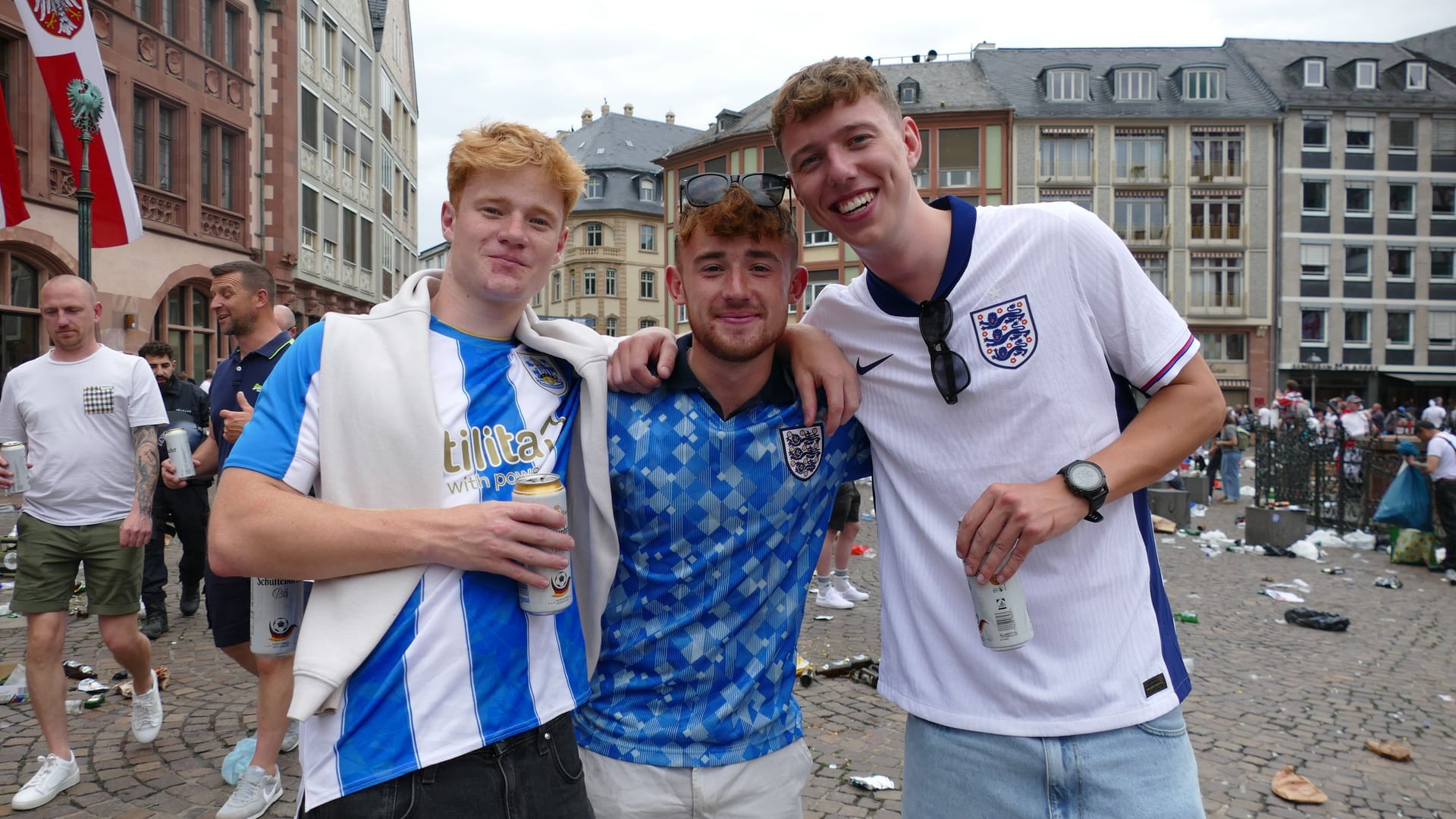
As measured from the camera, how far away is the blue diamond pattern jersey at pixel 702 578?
235 cm

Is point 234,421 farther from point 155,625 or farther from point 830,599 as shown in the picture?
point 830,599

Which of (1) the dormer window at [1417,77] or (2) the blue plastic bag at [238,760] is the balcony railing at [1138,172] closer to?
(1) the dormer window at [1417,77]

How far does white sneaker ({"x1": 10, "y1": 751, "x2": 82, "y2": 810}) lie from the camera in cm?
413

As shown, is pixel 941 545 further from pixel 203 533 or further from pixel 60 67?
pixel 60 67

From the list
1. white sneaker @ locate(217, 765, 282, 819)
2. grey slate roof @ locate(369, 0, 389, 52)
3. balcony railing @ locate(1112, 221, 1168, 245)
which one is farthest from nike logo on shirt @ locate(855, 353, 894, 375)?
balcony railing @ locate(1112, 221, 1168, 245)

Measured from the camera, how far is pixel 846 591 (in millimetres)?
8328

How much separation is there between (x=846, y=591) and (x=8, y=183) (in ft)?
33.5

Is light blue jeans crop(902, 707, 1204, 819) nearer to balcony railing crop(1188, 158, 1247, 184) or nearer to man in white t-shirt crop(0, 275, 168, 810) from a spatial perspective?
man in white t-shirt crop(0, 275, 168, 810)

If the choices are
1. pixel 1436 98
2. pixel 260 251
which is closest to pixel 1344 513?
pixel 260 251

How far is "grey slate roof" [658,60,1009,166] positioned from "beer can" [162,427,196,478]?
4180 cm

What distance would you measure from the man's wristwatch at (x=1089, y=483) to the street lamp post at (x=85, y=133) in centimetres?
1110

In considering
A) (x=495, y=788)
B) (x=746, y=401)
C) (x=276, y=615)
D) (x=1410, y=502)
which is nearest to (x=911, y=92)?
(x=1410, y=502)

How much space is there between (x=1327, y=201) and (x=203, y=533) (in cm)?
5211

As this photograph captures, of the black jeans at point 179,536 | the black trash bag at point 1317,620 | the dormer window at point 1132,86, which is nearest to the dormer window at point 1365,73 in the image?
the dormer window at point 1132,86
